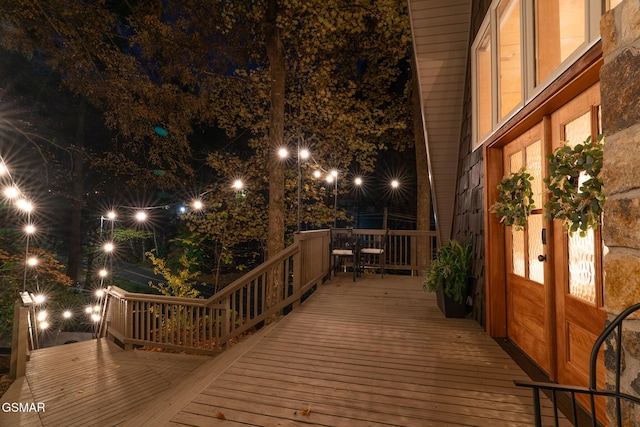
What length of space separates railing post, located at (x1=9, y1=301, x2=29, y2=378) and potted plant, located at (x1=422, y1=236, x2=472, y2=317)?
5.96m

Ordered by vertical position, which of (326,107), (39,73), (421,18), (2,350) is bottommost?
(2,350)

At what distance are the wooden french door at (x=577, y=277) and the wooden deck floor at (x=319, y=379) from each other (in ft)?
1.51

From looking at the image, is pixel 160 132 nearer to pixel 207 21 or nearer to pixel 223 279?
pixel 207 21

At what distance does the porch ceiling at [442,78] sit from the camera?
4.10m

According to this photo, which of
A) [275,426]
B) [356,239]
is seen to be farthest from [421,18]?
[275,426]

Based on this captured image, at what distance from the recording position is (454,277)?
12.6 feet

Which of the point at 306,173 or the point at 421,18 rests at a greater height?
the point at 421,18

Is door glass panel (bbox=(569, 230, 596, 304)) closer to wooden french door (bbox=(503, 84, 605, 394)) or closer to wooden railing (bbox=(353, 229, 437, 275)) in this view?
wooden french door (bbox=(503, 84, 605, 394))

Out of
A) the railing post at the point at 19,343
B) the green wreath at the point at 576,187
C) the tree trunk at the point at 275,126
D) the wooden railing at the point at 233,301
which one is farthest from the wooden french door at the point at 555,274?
the railing post at the point at 19,343

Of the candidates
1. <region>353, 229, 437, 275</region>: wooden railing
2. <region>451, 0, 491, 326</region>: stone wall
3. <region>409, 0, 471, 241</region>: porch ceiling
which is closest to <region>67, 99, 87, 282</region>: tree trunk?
<region>353, 229, 437, 275</region>: wooden railing

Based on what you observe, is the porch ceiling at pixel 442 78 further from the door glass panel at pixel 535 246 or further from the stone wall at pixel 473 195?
the door glass panel at pixel 535 246

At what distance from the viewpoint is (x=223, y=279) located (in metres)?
12.3

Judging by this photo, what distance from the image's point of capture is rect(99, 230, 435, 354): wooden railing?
4.21 m

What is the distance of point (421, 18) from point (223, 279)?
11195 mm
